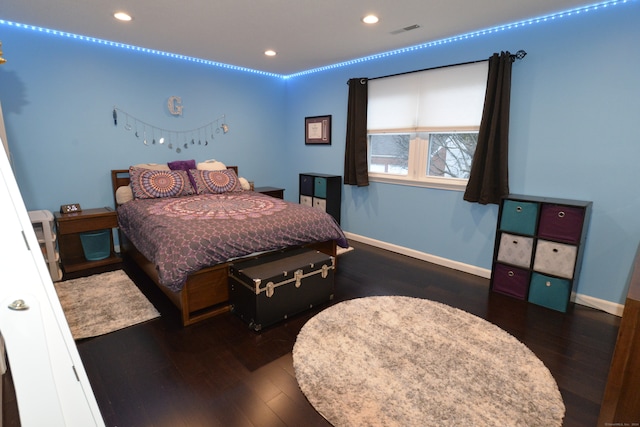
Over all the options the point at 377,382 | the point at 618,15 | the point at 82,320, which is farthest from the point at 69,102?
the point at 618,15

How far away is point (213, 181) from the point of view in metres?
3.96

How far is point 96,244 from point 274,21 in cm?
292

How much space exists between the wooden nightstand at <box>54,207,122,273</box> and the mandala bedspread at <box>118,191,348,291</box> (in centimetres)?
15

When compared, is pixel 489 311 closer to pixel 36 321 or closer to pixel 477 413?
pixel 477 413

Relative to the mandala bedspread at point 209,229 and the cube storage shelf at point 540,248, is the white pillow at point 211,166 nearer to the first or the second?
the mandala bedspread at point 209,229

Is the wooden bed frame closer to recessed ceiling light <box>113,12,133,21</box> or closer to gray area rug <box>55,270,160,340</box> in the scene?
gray area rug <box>55,270,160,340</box>

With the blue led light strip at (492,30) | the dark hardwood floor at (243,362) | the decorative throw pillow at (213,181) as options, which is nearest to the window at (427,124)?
the blue led light strip at (492,30)

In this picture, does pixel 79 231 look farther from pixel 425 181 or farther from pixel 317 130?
Result: pixel 425 181

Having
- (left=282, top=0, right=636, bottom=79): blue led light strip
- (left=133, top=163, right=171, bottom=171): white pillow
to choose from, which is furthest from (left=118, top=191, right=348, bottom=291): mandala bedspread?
(left=282, top=0, right=636, bottom=79): blue led light strip

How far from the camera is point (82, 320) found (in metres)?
2.41

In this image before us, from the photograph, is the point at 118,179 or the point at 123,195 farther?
the point at 118,179

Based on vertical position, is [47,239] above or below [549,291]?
above

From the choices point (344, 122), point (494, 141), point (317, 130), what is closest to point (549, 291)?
point (494, 141)

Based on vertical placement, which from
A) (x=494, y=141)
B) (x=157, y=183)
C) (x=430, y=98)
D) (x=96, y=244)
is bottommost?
(x=96, y=244)
